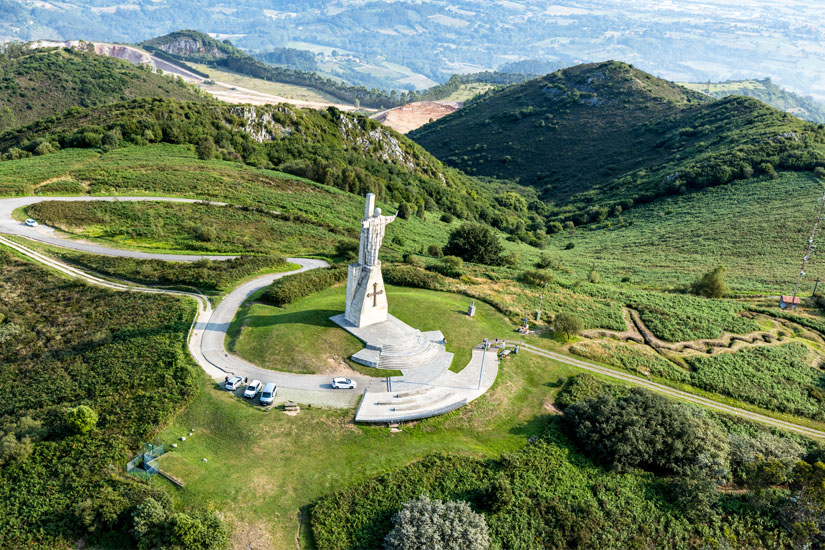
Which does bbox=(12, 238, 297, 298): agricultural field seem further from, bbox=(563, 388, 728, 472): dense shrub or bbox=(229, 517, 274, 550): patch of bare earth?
bbox=(563, 388, 728, 472): dense shrub

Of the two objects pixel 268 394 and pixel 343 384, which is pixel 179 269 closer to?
pixel 268 394

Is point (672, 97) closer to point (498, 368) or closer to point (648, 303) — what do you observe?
point (648, 303)

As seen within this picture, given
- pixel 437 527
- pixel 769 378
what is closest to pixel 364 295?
pixel 437 527

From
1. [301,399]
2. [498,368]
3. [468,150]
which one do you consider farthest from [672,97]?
[301,399]

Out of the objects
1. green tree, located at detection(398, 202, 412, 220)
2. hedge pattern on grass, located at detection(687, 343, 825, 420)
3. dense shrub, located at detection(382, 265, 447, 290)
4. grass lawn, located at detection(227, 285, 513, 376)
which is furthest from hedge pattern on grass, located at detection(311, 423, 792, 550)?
green tree, located at detection(398, 202, 412, 220)

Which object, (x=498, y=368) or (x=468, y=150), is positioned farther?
(x=468, y=150)

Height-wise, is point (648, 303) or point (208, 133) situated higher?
point (208, 133)

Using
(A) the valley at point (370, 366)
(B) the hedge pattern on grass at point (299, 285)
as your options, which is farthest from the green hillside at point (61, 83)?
(B) the hedge pattern on grass at point (299, 285)

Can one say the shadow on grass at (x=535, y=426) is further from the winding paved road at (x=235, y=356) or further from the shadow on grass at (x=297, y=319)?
the shadow on grass at (x=297, y=319)
